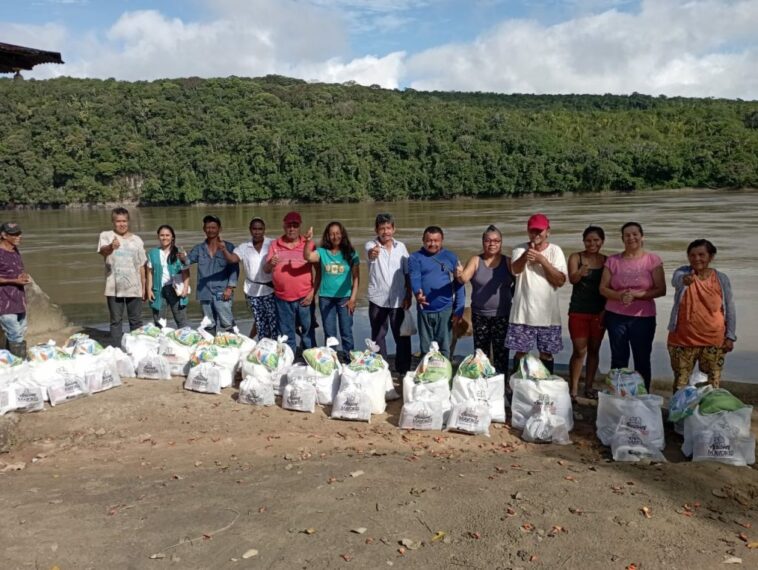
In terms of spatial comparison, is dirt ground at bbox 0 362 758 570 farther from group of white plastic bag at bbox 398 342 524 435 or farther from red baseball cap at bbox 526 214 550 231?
red baseball cap at bbox 526 214 550 231

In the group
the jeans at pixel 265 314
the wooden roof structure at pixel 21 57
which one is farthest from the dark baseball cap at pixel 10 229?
the jeans at pixel 265 314

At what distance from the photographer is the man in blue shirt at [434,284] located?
5.17 metres

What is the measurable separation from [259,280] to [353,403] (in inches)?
69.3

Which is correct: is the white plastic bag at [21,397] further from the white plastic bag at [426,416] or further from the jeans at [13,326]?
the white plastic bag at [426,416]

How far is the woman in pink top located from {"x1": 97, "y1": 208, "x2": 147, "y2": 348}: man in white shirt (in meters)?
4.27

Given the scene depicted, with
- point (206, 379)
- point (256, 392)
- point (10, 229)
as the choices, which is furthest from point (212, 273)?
point (10, 229)

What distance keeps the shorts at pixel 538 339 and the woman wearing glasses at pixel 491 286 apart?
219mm

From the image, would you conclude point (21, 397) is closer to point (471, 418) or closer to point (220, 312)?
point (220, 312)

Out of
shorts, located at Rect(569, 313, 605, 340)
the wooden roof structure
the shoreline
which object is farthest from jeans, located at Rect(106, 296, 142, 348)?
the shoreline

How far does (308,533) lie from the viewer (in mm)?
3068

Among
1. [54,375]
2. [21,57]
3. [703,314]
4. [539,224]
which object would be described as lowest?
[54,375]

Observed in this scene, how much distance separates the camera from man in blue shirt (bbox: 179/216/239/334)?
6.19 m

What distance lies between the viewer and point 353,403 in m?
4.78

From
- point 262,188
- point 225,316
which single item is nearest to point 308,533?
point 225,316
